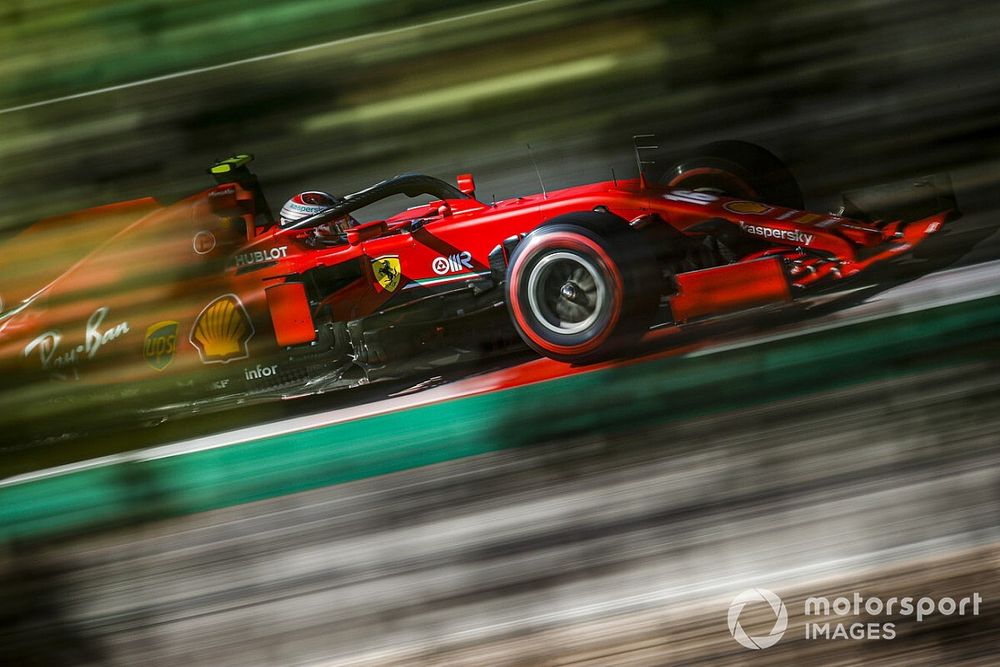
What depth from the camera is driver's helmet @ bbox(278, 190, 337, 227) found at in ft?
5.70

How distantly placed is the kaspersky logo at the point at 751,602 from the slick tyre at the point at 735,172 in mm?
615

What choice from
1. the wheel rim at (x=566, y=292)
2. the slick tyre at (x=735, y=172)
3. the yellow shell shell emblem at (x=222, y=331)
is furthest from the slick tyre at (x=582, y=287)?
the yellow shell shell emblem at (x=222, y=331)

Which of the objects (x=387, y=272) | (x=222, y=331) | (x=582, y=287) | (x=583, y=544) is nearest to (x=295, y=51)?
(x=222, y=331)

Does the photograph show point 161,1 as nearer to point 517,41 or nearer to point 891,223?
point 517,41

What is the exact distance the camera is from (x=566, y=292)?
2.39m

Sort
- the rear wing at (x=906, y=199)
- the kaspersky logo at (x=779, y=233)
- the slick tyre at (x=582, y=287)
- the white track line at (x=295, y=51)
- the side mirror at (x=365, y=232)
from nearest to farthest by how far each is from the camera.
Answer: the white track line at (x=295, y=51), the rear wing at (x=906, y=199), the slick tyre at (x=582, y=287), the kaspersky logo at (x=779, y=233), the side mirror at (x=365, y=232)

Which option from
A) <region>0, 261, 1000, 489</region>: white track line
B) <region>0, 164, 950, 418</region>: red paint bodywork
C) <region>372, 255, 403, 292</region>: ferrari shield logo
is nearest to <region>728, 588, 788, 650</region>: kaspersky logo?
<region>0, 261, 1000, 489</region>: white track line

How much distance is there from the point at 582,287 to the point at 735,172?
456mm

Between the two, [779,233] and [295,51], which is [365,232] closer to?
[779,233]

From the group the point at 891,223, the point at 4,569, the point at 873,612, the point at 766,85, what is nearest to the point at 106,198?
the point at 4,569

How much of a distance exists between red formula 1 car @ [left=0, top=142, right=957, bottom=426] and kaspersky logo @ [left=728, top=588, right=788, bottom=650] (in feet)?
1.38

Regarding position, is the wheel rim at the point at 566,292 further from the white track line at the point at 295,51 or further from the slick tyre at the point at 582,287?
the white track line at the point at 295,51

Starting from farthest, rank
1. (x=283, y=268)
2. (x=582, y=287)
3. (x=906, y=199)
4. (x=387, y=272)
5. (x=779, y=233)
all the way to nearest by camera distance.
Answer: (x=387, y=272)
(x=779, y=233)
(x=283, y=268)
(x=582, y=287)
(x=906, y=199)

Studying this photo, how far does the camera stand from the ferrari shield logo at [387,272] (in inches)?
120
